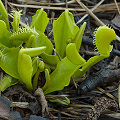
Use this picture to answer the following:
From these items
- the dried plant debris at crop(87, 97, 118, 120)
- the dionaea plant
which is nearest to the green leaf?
the dionaea plant

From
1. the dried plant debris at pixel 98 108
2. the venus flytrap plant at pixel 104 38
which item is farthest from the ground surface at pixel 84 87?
the venus flytrap plant at pixel 104 38

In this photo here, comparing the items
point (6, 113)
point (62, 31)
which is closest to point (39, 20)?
point (62, 31)

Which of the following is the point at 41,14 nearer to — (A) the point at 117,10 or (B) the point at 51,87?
(B) the point at 51,87

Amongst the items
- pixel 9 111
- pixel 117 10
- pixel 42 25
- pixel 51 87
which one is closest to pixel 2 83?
pixel 9 111

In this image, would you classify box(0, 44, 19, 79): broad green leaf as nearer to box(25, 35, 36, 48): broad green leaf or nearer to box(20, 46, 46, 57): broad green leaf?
box(25, 35, 36, 48): broad green leaf

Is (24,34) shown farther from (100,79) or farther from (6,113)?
(100,79)

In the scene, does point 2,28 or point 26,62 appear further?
point 2,28
